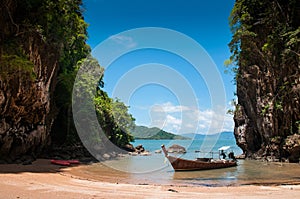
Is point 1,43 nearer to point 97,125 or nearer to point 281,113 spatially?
point 97,125

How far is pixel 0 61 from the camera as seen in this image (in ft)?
43.1

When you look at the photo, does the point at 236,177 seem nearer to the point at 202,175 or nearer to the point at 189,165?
the point at 202,175

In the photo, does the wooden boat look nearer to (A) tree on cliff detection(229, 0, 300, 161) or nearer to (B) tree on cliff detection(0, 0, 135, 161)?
(A) tree on cliff detection(229, 0, 300, 161)

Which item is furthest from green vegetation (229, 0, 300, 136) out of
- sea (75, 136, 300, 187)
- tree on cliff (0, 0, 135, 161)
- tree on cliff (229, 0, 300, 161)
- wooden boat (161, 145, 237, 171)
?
tree on cliff (0, 0, 135, 161)

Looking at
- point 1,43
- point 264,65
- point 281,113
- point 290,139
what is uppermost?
point 264,65

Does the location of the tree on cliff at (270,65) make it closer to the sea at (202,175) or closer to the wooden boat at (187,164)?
the sea at (202,175)

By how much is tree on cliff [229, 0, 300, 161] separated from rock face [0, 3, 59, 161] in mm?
16002

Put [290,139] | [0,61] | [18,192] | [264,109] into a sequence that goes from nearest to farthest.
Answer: [18,192] < [0,61] < [290,139] < [264,109]

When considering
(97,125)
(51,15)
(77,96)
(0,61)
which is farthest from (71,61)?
(0,61)

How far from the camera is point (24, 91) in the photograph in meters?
15.3

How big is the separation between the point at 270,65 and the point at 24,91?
19.3m

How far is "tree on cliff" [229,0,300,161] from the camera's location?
69.6 ft

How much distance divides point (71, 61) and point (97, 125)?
21.9ft

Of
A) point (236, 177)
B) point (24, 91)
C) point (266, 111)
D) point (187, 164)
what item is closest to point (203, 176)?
point (236, 177)
